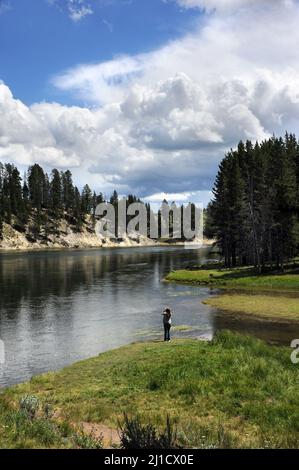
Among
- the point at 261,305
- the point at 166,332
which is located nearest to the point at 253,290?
the point at 261,305

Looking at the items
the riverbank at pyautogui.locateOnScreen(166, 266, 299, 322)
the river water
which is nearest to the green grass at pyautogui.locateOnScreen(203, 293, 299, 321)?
the riverbank at pyautogui.locateOnScreen(166, 266, 299, 322)

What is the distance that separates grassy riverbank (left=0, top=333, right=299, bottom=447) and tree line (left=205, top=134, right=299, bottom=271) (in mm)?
43081

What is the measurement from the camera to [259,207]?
7188cm

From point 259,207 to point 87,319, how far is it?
39409mm

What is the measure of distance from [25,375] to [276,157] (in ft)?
221

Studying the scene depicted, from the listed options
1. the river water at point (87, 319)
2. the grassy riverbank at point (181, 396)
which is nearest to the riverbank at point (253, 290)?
the river water at point (87, 319)

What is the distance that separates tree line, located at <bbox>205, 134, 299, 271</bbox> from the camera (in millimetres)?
66812

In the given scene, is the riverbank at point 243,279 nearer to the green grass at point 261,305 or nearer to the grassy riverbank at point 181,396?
the green grass at point 261,305

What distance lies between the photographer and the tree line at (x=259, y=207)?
66812 millimetres

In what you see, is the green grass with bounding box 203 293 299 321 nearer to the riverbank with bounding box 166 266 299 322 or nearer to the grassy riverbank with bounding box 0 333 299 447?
the riverbank with bounding box 166 266 299 322

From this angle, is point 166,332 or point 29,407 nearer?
point 29,407

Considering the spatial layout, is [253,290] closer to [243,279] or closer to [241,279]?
[243,279]

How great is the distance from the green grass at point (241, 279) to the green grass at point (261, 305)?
5909mm

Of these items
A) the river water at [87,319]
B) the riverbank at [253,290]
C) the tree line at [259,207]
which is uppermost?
the tree line at [259,207]
